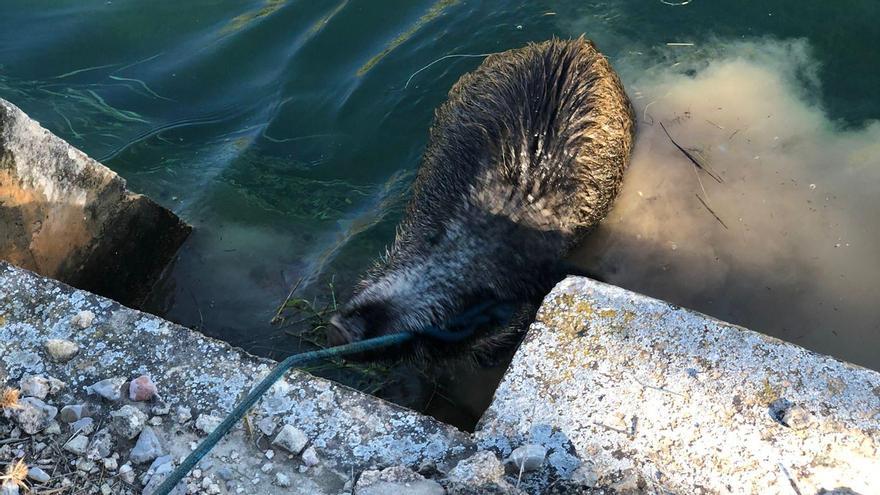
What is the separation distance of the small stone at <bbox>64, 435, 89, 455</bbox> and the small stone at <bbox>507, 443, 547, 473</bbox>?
1584mm

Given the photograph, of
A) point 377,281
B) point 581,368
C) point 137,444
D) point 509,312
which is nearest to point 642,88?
point 509,312

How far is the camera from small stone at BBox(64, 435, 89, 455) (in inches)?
128

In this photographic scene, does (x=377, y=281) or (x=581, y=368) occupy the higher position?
(x=581, y=368)

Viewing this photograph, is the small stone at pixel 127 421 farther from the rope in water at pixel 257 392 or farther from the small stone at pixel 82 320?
the small stone at pixel 82 320

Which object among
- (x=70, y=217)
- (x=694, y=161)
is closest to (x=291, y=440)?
(x=70, y=217)

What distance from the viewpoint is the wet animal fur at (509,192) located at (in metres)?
4.70

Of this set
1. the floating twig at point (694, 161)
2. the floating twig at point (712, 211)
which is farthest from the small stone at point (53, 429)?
the floating twig at point (694, 161)

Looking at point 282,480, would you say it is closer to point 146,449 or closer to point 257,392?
point 257,392

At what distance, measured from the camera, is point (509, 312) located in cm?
478

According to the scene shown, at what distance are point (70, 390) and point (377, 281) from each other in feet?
5.61

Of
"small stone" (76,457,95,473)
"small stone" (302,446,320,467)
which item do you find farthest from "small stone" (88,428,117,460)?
"small stone" (302,446,320,467)

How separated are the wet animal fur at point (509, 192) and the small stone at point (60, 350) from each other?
135 centimetres

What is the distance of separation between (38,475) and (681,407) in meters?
2.38

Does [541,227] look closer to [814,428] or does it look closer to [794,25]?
[814,428]
